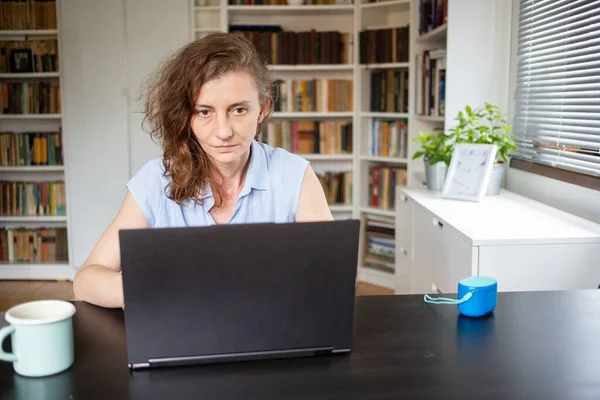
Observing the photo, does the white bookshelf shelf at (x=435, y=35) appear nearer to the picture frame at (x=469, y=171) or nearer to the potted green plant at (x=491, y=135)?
the potted green plant at (x=491, y=135)

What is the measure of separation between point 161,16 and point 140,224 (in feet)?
10.5

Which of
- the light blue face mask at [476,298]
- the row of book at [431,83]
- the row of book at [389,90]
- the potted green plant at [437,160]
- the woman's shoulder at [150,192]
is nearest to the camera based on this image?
the light blue face mask at [476,298]

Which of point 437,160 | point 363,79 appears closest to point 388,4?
point 363,79

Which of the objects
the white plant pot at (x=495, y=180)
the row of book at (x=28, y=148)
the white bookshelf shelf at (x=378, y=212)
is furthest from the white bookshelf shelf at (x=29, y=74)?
the white plant pot at (x=495, y=180)

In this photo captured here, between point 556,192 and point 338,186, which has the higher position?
point 556,192

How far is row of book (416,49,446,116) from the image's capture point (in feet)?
11.9

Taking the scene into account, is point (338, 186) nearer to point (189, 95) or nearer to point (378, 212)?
point (378, 212)

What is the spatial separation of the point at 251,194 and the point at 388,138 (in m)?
2.85

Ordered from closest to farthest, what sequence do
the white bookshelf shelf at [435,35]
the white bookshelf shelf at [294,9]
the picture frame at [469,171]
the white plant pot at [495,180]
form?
the picture frame at [469,171] < the white plant pot at [495,180] < the white bookshelf shelf at [435,35] < the white bookshelf shelf at [294,9]

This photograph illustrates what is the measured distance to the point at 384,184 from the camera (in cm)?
446

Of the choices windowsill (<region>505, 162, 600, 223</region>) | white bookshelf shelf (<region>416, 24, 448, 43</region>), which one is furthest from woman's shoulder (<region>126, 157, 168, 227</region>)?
white bookshelf shelf (<region>416, 24, 448, 43</region>)

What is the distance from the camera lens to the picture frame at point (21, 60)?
454 centimetres

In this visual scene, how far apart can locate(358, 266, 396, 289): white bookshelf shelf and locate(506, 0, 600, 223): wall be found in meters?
1.39

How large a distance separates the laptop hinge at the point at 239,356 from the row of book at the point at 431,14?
2677mm
